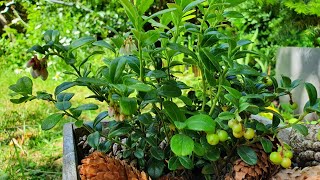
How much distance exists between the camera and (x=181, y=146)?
599 millimetres

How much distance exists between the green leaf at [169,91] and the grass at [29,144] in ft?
2.07

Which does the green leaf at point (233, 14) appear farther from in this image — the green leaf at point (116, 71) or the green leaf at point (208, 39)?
the green leaf at point (116, 71)

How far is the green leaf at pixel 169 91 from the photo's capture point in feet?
2.30

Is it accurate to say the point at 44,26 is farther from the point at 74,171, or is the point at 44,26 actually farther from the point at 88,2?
the point at 74,171

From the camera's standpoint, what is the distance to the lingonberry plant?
638 mm

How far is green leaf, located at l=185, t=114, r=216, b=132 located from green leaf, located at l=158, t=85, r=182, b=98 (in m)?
0.09

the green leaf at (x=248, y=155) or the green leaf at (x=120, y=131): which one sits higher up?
the green leaf at (x=120, y=131)

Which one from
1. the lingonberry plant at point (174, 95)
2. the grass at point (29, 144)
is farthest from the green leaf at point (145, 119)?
the grass at point (29, 144)

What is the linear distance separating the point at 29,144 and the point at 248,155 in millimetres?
1290

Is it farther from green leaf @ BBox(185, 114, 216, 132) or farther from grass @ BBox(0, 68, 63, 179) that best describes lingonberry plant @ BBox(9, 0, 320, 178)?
grass @ BBox(0, 68, 63, 179)

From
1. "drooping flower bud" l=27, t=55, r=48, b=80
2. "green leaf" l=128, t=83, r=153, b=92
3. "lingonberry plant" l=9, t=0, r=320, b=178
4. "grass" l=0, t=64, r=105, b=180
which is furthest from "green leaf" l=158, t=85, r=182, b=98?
"grass" l=0, t=64, r=105, b=180

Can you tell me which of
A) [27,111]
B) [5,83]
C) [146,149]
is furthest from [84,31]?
[146,149]

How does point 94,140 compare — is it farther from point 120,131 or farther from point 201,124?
point 201,124

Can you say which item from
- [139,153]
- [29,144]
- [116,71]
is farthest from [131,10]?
[29,144]
